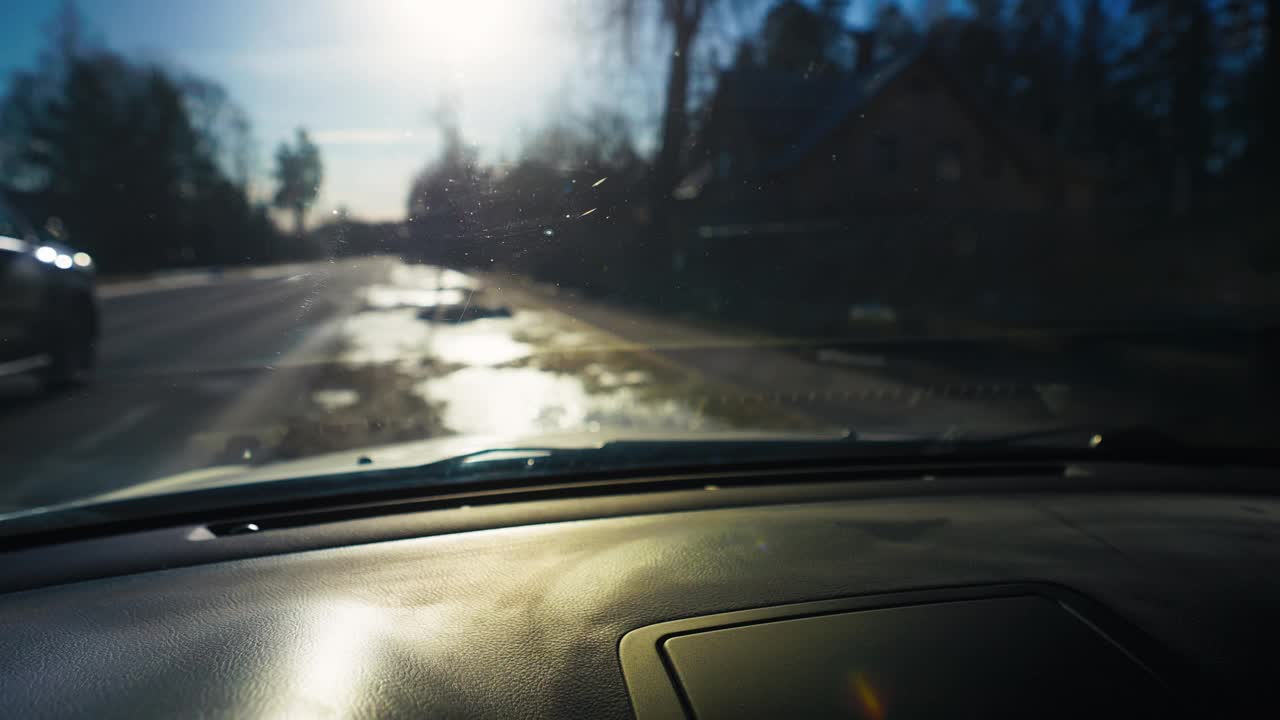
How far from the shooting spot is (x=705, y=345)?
11219 mm

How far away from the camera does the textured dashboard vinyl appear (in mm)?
2072

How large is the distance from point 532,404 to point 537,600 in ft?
15.7

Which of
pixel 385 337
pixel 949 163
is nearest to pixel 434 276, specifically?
pixel 385 337

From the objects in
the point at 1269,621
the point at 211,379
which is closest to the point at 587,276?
the point at 1269,621

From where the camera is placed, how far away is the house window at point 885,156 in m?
5.98

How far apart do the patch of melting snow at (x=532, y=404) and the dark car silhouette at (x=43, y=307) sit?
11.0ft

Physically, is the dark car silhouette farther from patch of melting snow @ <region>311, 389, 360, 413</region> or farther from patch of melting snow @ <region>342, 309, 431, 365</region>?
patch of melting snow @ <region>342, 309, 431, 365</region>

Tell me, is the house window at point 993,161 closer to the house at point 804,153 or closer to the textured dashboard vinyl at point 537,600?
the house at point 804,153

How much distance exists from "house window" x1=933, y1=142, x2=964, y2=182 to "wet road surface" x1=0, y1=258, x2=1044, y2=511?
96.4 inches

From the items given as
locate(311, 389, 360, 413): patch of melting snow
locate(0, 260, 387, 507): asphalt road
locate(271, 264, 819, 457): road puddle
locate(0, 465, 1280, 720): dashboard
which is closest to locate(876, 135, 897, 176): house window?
locate(271, 264, 819, 457): road puddle

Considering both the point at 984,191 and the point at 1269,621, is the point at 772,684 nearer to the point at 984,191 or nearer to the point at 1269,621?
the point at 1269,621

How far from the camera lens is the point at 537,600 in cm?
257

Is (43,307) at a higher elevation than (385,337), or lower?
higher

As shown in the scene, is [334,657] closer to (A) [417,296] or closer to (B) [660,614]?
(B) [660,614]
